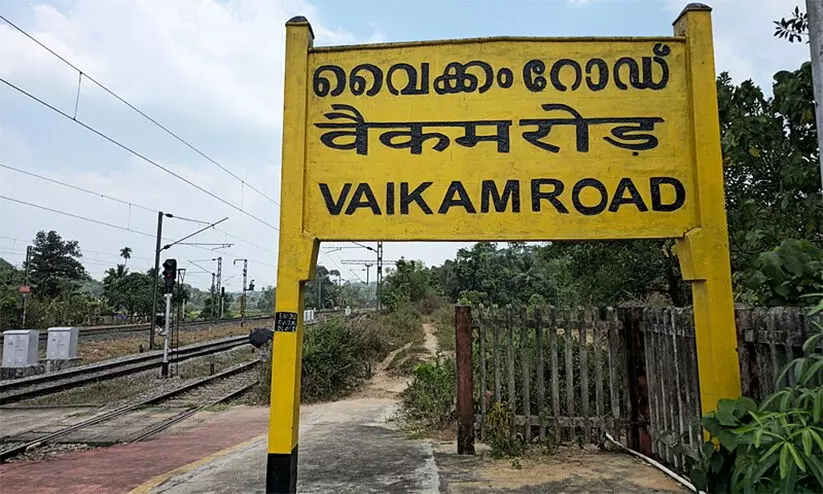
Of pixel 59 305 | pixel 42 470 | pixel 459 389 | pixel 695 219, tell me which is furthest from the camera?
pixel 59 305

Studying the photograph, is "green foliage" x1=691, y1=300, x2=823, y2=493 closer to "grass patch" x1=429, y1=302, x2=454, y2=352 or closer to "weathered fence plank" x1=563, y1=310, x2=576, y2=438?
"weathered fence plank" x1=563, y1=310, x2=576, y2=438

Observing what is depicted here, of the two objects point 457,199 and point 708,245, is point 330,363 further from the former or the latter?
point 708,245

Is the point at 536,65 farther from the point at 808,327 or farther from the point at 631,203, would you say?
the point at 808,327

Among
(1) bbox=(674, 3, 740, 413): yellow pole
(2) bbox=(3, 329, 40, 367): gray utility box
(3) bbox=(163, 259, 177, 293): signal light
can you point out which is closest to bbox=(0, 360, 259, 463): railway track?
(3) bbox=(163, 259, 177, 293): signal light

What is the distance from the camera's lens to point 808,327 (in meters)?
2.99

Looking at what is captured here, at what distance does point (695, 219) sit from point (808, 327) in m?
1.16

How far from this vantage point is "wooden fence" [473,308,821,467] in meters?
4.62

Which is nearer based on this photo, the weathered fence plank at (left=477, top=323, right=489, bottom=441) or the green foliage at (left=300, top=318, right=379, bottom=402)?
the weathered fence plank at (left=477, top=323, right=489, bottom=441)

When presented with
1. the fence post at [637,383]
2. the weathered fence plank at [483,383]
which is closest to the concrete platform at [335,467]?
the weathered fence plank at [483,383]

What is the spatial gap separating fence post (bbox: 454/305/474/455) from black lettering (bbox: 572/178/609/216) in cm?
230

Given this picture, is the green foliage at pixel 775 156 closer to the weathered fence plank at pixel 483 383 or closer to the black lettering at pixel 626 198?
the black lettering at pixel 626 198

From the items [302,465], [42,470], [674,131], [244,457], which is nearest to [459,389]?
[302,465]

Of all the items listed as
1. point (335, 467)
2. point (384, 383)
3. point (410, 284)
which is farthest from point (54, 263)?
point (335, 467)

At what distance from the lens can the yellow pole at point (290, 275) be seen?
3850 millimetres
